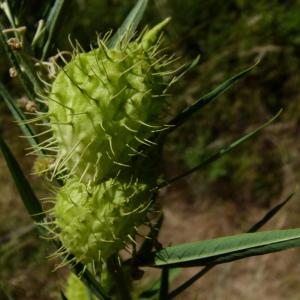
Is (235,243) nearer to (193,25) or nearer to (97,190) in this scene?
(97,190)

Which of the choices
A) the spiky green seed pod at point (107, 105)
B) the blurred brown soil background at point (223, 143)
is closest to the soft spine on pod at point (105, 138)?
→ the spiky green seed pod at point (107, 105)

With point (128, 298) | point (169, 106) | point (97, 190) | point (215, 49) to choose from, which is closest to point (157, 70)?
point (169, 106)

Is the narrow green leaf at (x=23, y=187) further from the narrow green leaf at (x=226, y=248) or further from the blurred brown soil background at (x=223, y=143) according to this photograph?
the blurred brown soil background at (x=223, y=143)

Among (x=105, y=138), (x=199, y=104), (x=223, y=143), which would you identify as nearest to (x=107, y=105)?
(x=105, y=138)

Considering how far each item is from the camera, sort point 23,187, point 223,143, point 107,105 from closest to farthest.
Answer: point 107,105, point 23,187, point 223,143

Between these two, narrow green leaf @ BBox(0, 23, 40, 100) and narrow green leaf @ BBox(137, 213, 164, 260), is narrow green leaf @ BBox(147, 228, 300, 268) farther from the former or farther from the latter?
narrow green leaf @ BBox(0, 23, 40, 100)

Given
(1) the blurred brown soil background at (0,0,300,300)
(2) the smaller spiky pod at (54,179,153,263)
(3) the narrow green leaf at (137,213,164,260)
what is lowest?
(1) the blurred brown soil background at (0,0,300,300)

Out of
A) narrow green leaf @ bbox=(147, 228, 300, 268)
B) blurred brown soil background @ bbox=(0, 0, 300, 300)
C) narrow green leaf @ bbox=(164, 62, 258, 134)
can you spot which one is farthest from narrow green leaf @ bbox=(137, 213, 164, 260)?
blurred brown soil background @ bbox=(0, 0, 300, 300)

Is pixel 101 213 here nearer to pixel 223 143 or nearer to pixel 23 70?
pixel 23 70
